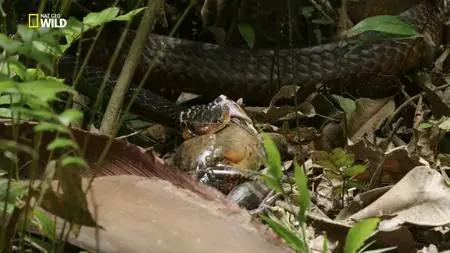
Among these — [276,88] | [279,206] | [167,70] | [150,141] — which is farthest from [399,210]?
[167,70]

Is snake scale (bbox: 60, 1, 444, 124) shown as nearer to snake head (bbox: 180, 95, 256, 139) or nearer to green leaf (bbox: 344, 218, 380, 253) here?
snake head (bbox: 180, 95, 256, 139)

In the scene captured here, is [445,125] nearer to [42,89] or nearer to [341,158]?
[341,158]

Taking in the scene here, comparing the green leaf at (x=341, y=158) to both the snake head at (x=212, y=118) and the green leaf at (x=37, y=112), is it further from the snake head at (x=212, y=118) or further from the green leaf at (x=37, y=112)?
the green leaf at (x=37, y=112)

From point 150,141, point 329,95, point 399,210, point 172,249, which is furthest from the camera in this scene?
point 329,95

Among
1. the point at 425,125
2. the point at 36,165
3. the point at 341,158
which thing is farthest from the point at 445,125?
the point at 36,165

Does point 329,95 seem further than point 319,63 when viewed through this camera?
No

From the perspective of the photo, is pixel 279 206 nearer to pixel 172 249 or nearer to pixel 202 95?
pixel 172 249
